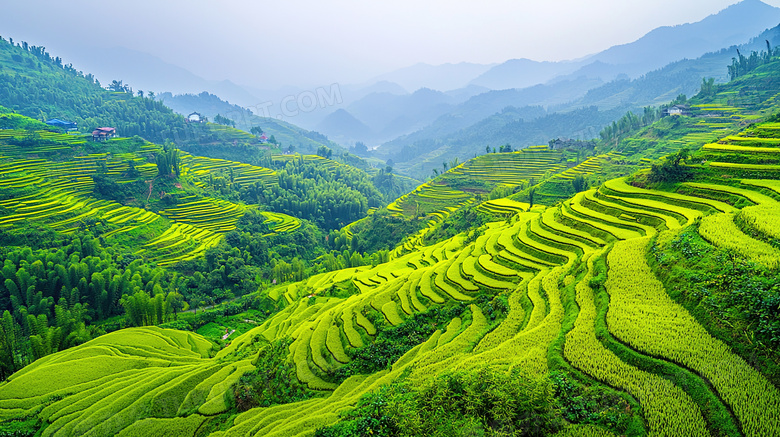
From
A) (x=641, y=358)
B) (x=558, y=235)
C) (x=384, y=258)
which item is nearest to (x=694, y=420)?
(x=641, y=358)

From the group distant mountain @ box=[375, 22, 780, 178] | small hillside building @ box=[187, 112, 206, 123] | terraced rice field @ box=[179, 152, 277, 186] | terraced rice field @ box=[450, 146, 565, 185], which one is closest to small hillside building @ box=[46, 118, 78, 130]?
terraced rice field @ box=[179, 152, 277, 186]

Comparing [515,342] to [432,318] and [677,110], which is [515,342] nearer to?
[432,318]

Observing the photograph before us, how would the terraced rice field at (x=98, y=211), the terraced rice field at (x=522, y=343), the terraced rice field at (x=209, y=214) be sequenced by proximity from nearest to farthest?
1. the terraced rice field at (x=522, y=343)
2. the terraced rice field at (x=98, y=211)
3. the terraced rice field at (x=209, y=214)

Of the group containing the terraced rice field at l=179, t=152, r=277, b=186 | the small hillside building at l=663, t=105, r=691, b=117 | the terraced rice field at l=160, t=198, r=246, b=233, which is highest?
the terraced rice field at l=179, t=152, r=277, b=186

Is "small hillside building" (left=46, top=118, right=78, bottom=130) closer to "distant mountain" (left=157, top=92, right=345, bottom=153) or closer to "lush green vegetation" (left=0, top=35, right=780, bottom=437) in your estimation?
"lush green vegetation" (left=0, top=35, right=780, bottom=437)

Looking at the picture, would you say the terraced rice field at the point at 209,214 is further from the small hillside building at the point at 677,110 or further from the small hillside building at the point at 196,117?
the small hillside building at the point at 677,110

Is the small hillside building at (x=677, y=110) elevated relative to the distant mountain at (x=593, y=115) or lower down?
lower down

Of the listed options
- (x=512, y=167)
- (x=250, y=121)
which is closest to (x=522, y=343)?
(x=512, y=167)

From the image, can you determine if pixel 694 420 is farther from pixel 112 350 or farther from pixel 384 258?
pixel 384 258

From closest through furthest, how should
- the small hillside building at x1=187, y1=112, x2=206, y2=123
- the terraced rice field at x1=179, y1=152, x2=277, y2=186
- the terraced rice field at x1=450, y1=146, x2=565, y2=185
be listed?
1. the terraced rice field at x1=450, y1=146, x2=565, y2=185
2. the terraced rice field at x1=179, y1=152, x2=277, y2=186
3. the small hillside building at x1=187, y1=112, x2=206, y2=123

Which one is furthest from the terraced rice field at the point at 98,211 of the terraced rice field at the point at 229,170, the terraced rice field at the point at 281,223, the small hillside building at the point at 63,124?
the small hillside building at the point at 63,124

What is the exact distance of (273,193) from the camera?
62031 mm

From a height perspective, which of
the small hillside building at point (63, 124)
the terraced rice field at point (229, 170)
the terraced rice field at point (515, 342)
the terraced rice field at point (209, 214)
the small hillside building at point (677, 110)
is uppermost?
the small hillside building at point (63, 124)

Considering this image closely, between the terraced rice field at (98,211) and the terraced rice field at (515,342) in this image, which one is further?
the terraced rice field at (98,211)
